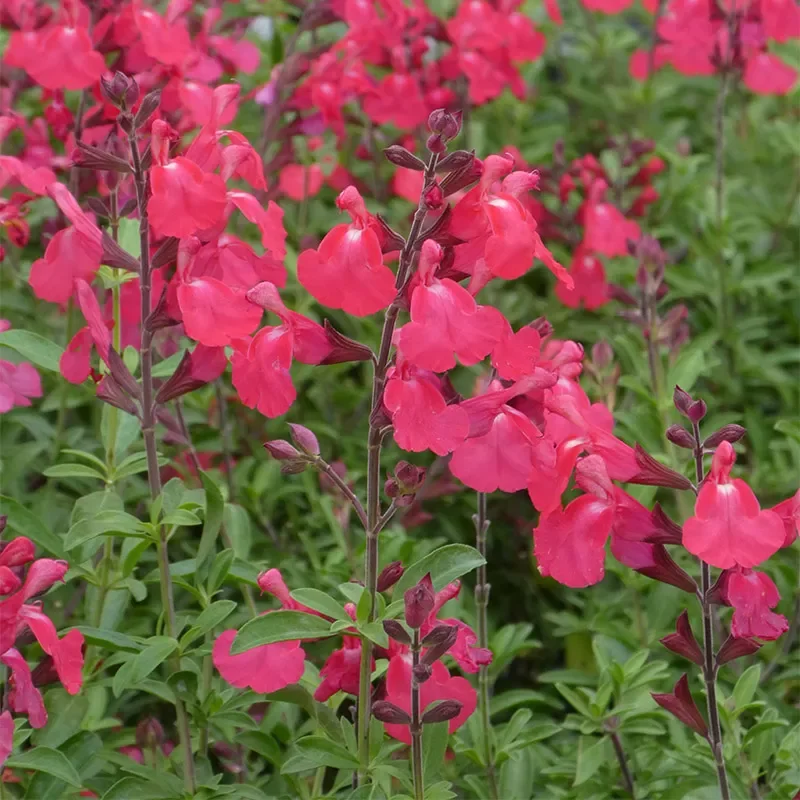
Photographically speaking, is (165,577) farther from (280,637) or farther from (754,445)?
(754,445)

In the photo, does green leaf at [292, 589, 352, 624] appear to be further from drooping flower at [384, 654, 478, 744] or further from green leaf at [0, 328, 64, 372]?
green leaf at [0, 328, 64, 372]

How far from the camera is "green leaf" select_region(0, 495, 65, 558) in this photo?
71.1 inches

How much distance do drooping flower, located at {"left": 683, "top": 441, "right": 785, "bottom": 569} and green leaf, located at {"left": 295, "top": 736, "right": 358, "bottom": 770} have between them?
52 centimetres

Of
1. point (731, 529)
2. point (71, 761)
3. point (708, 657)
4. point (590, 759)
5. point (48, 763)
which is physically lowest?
point (590, 759)

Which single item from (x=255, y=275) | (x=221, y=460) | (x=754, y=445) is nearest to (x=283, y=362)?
(x=255, y=275)

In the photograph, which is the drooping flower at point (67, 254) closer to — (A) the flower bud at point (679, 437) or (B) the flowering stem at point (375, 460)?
(B) the flowering stem at point (375, 460)

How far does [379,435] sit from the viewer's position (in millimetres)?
1419

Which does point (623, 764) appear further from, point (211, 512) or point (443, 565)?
point (211, 512)

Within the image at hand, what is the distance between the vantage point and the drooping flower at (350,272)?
1.34 meters

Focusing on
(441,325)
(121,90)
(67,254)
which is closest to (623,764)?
(441,325)

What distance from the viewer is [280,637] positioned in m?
1.44

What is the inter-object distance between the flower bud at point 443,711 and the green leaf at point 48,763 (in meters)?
0.47

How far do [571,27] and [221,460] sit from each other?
2328 mm

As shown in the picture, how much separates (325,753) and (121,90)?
2.93 feet
